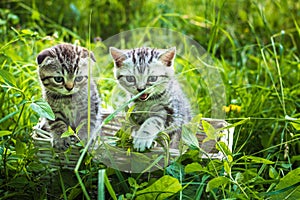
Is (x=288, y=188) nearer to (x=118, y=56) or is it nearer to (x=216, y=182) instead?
(x=216, y=182)

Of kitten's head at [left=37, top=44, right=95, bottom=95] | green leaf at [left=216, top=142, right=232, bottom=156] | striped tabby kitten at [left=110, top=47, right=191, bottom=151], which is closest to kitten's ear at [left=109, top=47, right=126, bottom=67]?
striped tabby kitten at [left=110, top=47, right=191, bottom=151]

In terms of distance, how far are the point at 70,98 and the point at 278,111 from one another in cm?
105

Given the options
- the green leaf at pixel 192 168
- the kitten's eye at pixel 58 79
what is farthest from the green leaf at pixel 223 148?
the kitten's eye at pixel 58 79

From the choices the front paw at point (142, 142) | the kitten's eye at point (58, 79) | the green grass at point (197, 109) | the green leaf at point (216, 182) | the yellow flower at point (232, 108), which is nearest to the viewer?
the green leaf at point (216, 182)

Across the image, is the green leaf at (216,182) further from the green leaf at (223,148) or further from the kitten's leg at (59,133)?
the kitten's leg at (59,133)

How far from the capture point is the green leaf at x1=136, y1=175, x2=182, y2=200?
1.54 meters

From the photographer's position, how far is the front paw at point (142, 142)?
1.74m

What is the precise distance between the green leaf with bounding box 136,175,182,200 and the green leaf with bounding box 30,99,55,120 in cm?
36

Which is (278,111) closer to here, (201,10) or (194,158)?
(194,158)

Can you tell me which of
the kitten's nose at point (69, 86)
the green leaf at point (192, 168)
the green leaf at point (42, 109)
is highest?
the kitten's nose at point (69, 86)

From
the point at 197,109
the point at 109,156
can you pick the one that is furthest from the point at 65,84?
the point at 197,109

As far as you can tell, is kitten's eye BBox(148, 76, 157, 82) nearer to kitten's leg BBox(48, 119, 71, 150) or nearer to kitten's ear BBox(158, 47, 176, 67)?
kitten's ear BBox(158, 47, 176, 67)

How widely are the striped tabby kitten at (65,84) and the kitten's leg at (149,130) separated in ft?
0.73

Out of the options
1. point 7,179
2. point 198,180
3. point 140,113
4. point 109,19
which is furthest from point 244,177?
point 109,19
